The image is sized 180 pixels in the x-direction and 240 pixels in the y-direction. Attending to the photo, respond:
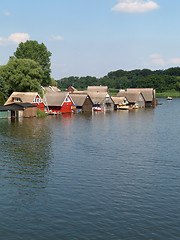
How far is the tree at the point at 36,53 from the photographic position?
119m

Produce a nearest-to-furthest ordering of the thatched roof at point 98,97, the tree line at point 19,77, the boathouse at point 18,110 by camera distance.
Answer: the boathouse at point 18,110
the tree line at point 19,77
the thatched roof at point 98,97

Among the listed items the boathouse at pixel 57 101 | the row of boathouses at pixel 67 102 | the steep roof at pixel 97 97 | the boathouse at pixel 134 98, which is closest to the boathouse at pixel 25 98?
the row of boathouses at pixel 67 102

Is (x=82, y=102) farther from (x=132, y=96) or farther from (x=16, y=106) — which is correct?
(x=132, y=96)

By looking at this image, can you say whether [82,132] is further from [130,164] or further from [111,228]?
[111,228]

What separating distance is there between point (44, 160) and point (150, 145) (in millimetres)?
17291

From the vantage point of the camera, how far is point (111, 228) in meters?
19.6

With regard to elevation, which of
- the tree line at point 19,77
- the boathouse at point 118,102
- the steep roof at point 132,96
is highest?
the tree line at point 19,77

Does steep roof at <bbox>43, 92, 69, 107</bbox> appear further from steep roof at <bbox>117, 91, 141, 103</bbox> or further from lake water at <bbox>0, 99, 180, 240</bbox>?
lake water at <bbox>0, 99, 180, 240</bbox>

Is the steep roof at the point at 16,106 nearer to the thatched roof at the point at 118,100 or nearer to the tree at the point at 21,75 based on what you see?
the tree at the point at 21,75

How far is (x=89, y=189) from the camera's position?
87.3 feet

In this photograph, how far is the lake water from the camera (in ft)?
64.1

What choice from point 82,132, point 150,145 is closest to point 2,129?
point 82,132

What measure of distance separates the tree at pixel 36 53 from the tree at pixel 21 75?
21020 mm

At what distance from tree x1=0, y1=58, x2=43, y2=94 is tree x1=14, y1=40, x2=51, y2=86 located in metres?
21.0
